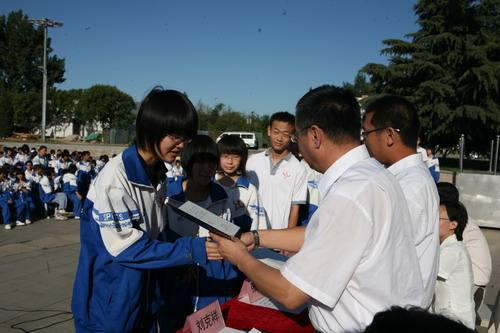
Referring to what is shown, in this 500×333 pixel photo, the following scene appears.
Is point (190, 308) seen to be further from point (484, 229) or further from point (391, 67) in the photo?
point (391, 67)

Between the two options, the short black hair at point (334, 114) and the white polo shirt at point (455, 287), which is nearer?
the short black hair at point (334, 114)

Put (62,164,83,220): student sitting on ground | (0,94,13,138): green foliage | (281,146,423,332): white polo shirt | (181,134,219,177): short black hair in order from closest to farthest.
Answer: (281,146,423,332): white polo shirt < (181,134,219,177): short black hair < (62,164,83,220): student sitting on ground < (0,94,13,138): green foliage

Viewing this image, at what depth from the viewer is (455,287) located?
8.09ft

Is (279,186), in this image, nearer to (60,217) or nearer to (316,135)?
(316,135)

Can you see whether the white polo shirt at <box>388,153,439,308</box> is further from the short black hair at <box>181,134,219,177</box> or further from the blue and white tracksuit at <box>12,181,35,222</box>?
the blue and white tracksuit at <box>12,181,35,222</box>

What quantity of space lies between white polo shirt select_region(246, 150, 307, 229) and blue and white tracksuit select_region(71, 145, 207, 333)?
237 cm

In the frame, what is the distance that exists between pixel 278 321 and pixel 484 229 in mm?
10275

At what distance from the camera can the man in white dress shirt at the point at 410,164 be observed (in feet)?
6.46

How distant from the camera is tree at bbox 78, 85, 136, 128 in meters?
54.3

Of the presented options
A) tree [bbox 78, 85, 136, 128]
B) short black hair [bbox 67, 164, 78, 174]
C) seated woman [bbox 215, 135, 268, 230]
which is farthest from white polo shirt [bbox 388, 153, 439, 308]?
tree [bbox 78, 85, 136, 128]

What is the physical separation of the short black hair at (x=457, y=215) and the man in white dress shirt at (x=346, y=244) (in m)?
1.57

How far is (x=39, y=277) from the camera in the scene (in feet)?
18.9

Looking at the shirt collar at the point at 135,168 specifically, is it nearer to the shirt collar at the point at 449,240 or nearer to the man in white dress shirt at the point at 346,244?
the man in white dress shirt at the point at 346,244

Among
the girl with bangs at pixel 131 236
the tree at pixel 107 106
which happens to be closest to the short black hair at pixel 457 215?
the girl with bangs at pixel 131 236
